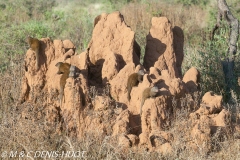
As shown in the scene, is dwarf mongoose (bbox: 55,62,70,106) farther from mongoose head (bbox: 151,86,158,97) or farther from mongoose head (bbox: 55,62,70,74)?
mongoose head (bbox: 151,86,158,97)

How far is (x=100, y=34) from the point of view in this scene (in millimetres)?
7328

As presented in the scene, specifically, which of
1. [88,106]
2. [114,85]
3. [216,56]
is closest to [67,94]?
[88,106]

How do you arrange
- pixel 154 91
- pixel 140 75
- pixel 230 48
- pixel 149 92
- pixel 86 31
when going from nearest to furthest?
pixel 154 91
pixel 149 92
pixel 140 75
pixel 230 48
pixel 86 31

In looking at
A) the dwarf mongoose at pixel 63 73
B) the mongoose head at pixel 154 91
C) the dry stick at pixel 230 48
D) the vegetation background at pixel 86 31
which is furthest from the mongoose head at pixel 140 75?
the dry stick at pixel 230 48

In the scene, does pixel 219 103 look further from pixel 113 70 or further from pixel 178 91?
pixel 113 70

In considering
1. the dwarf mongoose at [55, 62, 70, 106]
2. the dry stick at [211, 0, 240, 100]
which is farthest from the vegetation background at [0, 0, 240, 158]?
the dwarf mongoose at [55, 62, 70, 106]

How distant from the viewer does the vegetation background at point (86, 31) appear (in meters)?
7.74

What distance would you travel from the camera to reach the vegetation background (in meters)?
7.74

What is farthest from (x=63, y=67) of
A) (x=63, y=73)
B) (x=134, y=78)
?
Answer: (x=134, y=78)

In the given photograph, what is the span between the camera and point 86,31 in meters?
15.7

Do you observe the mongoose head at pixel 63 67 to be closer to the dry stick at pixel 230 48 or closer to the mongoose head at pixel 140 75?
the mongoose head at pixel 140 75

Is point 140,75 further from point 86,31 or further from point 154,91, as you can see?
point 86,31

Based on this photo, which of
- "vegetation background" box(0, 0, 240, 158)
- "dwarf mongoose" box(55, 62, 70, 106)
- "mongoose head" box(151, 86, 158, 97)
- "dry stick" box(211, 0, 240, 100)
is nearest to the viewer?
"mongoose head" box(151, 86, 158, 97)

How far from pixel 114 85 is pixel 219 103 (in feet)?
5.38
